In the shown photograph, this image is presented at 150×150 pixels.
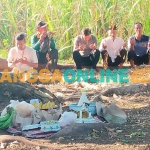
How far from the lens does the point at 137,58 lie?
9.82 metres

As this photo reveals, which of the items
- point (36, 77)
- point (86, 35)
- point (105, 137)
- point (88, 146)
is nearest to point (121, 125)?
point (105, 137)

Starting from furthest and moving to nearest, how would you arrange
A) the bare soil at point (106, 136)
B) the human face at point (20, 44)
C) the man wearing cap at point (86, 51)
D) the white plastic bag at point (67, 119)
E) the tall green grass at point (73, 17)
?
the tall green grass at point (73, 17)
the man wearing cap at point (86, 51)
the human face at point (20, 44)
the white plastic bag at point (67, 119)
the bare soil at point (106, 136)

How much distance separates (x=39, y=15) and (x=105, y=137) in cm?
→ 725

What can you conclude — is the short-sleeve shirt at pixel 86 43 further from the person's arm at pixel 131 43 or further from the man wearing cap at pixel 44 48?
the person's arm at pixel 131 43

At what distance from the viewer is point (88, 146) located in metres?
4.38

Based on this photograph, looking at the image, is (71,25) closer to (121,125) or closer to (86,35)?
(86,35)

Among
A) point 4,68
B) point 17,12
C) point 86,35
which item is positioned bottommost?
point 4,68

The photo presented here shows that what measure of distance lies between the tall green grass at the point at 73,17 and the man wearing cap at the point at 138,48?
3.29 ft

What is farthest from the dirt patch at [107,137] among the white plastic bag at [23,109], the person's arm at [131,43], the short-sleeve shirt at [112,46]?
the person's arm at [131,43]

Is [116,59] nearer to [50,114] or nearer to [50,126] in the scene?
[50,114]

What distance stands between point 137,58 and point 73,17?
94.0 inches

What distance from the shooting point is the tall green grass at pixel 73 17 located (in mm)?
11016

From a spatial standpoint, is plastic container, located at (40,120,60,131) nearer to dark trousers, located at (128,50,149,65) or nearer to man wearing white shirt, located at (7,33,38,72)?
man wearing white shirt, located at (7,33,38,72)

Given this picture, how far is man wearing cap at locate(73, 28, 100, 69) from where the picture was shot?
9.52 meters
